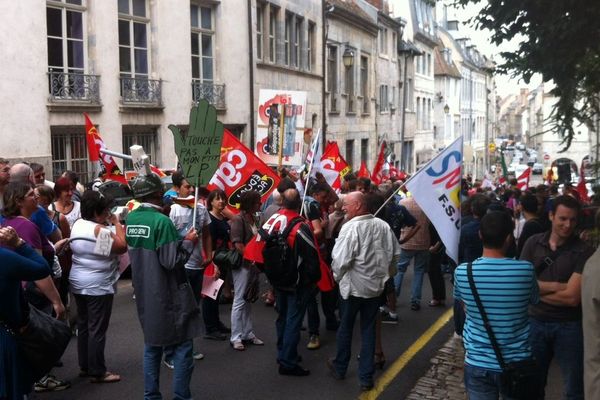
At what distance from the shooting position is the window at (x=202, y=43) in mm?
20500

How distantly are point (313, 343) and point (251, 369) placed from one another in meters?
1.03

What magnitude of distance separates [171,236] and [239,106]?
1752cm

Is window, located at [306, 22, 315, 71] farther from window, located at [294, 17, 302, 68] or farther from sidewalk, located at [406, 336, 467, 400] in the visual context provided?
sidewalk, located at [406, 336, 467, 400]

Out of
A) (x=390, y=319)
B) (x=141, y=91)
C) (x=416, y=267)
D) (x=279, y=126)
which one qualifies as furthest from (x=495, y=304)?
(x=141, y=91)

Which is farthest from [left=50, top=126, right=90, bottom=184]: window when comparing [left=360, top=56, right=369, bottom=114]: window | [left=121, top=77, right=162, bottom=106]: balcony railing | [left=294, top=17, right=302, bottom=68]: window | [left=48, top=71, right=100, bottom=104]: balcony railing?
[left=360, top=56, right=369, bottom=114]: window

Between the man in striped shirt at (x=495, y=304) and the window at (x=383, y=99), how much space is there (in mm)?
33845

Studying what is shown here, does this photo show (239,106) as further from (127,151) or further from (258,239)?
(258,239)

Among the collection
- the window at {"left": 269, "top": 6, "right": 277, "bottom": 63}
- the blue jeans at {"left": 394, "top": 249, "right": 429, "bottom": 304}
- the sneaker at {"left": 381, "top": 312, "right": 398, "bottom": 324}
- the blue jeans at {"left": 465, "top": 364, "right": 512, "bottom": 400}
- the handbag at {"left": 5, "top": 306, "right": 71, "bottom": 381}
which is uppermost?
the window at {"left": 269, "top": 6, "right": 277, "bottom": 63}

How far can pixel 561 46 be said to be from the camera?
8695mm

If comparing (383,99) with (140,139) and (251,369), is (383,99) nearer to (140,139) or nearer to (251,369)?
(140,139)

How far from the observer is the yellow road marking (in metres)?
6.27

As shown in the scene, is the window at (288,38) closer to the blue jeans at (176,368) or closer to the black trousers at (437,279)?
the black trousers at (437,279)

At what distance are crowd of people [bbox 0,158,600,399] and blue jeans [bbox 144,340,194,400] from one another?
0.03 ft

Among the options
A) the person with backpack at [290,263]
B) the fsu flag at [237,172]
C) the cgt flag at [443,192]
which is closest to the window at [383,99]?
the fsu flag at [237,172]
